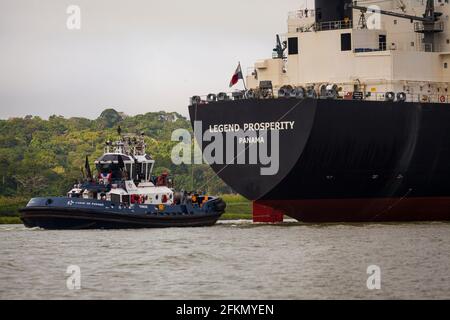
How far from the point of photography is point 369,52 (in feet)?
209

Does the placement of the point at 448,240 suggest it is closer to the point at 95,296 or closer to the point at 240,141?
the point at 240,141

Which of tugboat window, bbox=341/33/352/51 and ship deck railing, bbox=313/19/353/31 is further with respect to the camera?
ship deck railing, bbox=313/19/353/31

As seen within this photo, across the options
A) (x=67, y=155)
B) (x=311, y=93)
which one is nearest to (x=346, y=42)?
(x=311, y=93)

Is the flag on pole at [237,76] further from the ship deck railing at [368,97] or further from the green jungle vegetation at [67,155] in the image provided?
the green jungle vegetation at [67,155]

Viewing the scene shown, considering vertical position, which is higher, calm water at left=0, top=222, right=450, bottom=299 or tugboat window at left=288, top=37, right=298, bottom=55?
tugboat window at left=288, top=37, right=298, bottom=55

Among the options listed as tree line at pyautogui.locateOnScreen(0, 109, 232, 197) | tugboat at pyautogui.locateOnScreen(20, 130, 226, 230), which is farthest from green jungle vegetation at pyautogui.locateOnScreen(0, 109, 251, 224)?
tugboat at pyautogui.locateOnScreen(20, 130, 226, 230)

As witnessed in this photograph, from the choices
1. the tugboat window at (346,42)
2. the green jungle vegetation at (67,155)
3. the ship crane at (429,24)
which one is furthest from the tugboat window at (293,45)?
the green jungle vegetation at (67,155)

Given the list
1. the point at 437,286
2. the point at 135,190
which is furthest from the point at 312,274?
the point at 135,190

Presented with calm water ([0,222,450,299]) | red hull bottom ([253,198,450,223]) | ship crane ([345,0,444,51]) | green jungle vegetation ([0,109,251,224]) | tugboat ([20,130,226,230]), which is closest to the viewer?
calm water ([0,222,450,299])

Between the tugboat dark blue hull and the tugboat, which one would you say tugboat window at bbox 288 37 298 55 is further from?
the tugboat dark blue hull

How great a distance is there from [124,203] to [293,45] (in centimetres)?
1096

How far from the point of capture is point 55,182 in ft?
316

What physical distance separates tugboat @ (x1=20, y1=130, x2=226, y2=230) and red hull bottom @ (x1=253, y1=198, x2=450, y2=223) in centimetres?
355

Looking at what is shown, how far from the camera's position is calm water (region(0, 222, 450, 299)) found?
125 ft
